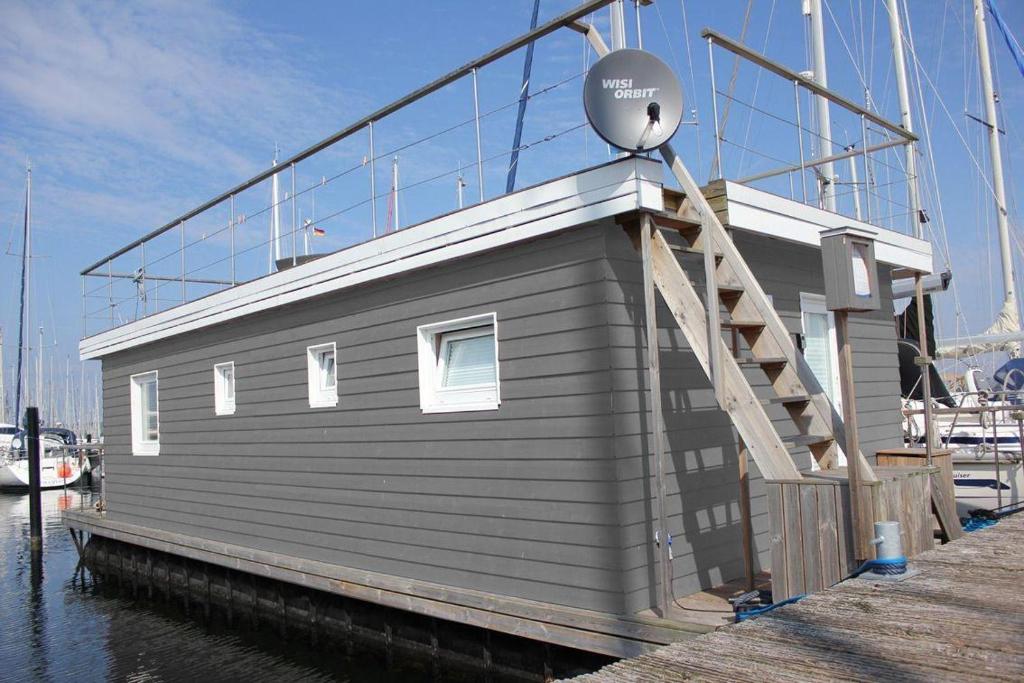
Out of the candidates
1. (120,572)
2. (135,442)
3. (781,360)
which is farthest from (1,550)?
(781,360)

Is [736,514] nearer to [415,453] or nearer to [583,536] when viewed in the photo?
[583,536]

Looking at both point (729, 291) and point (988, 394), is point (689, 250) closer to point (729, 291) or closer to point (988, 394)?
point (729, 291)

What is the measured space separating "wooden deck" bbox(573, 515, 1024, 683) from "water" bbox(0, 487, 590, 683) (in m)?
2.88

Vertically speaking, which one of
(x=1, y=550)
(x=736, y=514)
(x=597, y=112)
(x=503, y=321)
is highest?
(x=597, y=112)

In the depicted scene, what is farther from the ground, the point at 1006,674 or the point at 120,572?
the point at 1006,674

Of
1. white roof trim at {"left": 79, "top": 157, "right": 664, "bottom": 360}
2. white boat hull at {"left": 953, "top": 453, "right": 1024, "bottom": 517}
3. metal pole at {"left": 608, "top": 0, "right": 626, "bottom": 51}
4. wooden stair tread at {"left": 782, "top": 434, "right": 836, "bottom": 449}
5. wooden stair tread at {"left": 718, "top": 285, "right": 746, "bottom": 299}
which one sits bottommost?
white boat hull at {"left": 953, "top": 453, "right": 1024, "bottom": 517}

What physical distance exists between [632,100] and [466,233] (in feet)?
5.82

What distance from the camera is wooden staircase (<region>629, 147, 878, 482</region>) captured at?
5207 millimetres

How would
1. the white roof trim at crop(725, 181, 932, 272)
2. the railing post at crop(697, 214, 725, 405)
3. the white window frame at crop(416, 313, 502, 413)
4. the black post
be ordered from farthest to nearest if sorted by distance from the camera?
the black post < the white window frame at crop(416, 313, 502, 413) < the white roof trim at crop(725, 181, 932, 272) < the railing post at crop(697, 214, 725, 405)

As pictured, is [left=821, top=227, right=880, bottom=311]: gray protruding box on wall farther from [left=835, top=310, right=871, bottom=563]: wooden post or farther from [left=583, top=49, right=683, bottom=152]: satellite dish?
[left=583, top=49, right=683, bottom=152]: satellite dish

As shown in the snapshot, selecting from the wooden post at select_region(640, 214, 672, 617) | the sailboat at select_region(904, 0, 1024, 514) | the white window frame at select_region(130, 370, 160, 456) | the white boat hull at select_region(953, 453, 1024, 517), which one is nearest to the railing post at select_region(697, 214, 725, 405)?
the wooden post at select_region(640, 214, 672, 617)

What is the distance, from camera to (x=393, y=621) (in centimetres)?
782

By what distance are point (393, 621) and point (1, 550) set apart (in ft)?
46.9

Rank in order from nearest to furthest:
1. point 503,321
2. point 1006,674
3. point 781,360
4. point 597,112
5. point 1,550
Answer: point 1006,674 < point 781,360 < point 597,112 < point 503,321 < point 1,550
